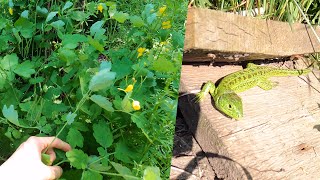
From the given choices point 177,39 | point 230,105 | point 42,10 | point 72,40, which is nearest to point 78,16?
point 42,10

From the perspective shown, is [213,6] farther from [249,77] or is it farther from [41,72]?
[41,72]

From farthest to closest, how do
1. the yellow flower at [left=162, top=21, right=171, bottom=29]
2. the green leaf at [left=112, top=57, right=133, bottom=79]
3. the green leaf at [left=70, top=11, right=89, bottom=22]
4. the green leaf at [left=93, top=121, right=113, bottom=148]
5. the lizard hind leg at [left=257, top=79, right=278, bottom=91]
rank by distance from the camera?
1. the green leaf at [left=70, top=11, right=89, bottom=22]
2. the yellow flower at [left=162, top=21, right=171, bottom=29]
3. the green leaf at [left=112, top=57, right=133, bottom=79]
4. the green leaf at [left=93, top=121, right=113, bottom=148]
5. the lizard hind leg at [left=257, top=79, right=278, bottom=91]

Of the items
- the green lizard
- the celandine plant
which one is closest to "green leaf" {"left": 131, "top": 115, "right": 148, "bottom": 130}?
the celandine plant

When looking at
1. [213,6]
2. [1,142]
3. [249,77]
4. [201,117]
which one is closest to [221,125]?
[201,117]

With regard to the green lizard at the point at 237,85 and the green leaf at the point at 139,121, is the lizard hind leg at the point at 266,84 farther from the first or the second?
the green leaf at the point at 139,121

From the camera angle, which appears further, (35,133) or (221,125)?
(35,133)

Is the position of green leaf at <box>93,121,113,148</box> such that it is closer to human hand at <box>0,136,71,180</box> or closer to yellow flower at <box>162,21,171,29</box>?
human hand at <box>0,136,71,180</box>

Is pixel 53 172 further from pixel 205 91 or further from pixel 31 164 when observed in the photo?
pixel 205 91
